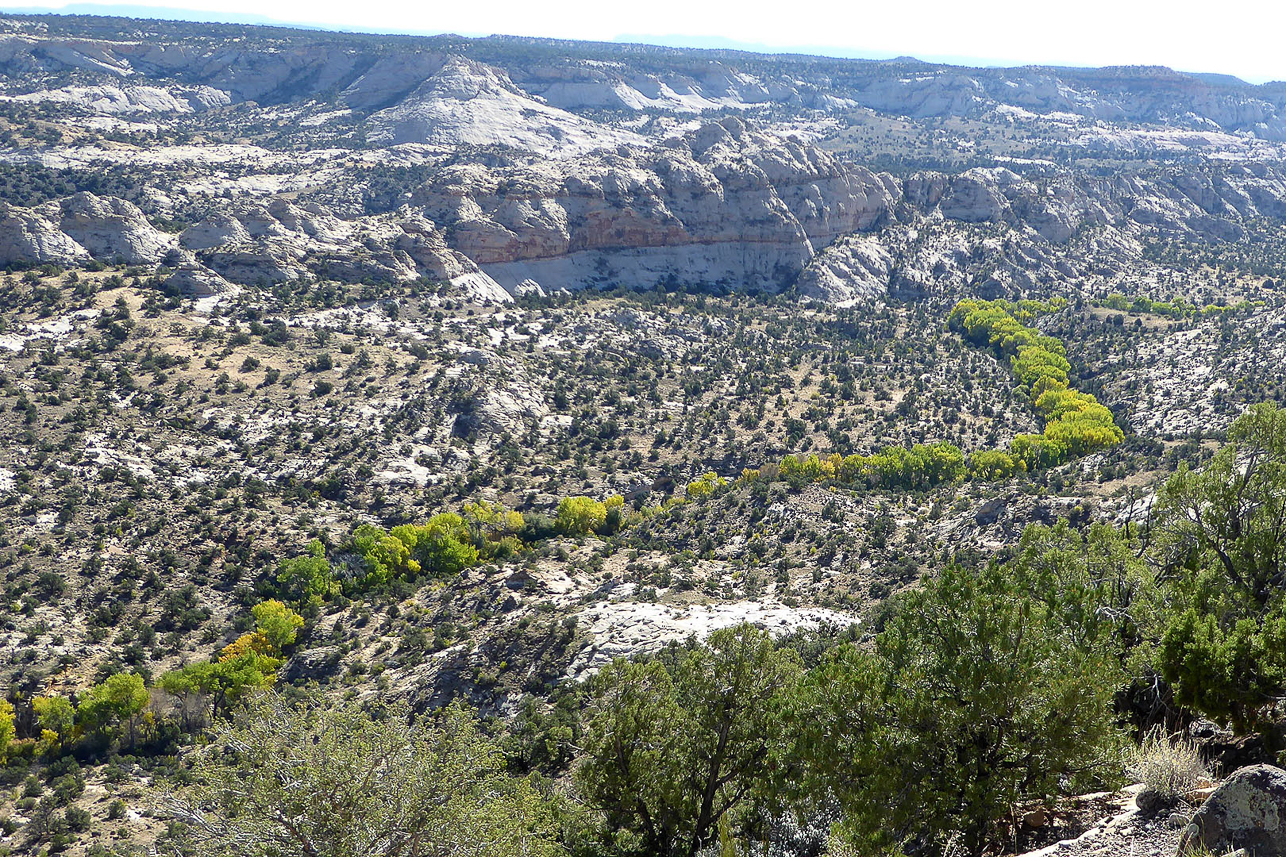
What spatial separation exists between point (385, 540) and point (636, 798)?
3676cm

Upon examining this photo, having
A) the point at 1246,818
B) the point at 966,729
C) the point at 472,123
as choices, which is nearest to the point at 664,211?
the point at 472,123

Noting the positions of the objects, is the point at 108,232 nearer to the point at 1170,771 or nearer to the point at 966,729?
the point at 966,729

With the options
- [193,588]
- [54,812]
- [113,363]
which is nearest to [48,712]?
[54,812]

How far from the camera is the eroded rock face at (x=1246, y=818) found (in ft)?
38.8

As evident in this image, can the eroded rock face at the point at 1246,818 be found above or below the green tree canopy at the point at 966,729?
above

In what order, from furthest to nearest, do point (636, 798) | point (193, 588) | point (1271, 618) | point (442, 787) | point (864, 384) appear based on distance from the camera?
point (864, 384), point (193, 588), point (636, 798), point (442, 787), point (1271, 618)

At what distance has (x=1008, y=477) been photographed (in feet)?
224

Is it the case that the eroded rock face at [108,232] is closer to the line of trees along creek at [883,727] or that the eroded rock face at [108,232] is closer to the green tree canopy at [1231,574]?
the line of trees along creek at [883,727]

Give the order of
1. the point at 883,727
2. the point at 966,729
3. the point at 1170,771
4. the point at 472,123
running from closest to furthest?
the point at 1170,771, the point at 966,729, the point at 883,727, the point at 472,123

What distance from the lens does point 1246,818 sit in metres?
11.9

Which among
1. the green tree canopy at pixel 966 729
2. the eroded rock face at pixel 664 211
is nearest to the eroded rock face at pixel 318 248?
→ the eroded rock face at pixel 664 211

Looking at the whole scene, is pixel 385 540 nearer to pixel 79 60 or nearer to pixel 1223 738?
pixel 1223 738

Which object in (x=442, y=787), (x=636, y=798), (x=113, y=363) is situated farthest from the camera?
(x=113, y=363)

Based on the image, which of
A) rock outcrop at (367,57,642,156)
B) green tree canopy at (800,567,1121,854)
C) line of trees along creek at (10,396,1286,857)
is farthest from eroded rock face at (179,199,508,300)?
green tree canopy at (800,567,1121,854)
